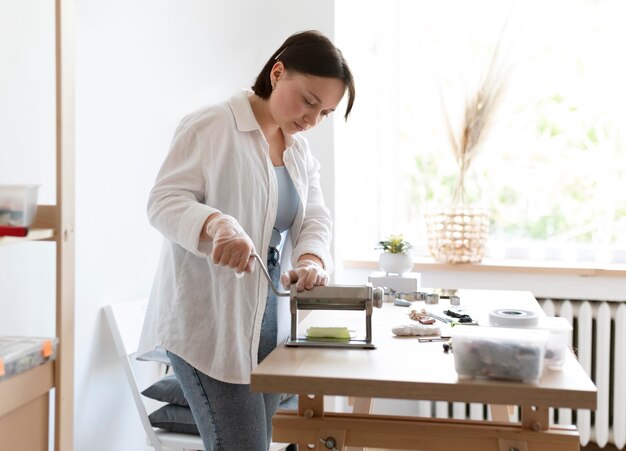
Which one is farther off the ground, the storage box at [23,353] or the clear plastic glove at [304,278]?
the clear plastic glove at [304,278]

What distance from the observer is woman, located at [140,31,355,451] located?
158cm

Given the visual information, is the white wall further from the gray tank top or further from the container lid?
the container lid

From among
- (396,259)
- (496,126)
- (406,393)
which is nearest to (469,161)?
(496,126)

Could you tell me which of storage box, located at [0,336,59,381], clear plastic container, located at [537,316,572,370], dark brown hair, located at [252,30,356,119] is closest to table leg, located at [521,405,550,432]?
clear plastic container, located at [537,316,572,370]

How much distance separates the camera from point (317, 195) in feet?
6.45

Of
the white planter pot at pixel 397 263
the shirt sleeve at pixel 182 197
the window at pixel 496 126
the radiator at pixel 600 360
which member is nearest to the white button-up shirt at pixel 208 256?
the shirt sleeve at pixel 182 197

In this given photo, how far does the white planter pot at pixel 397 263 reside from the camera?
2473 mm

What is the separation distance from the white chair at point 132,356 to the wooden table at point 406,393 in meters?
0.67

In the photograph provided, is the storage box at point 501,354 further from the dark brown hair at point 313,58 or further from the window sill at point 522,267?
the window sill at point 522,267

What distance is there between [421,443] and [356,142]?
2.07m

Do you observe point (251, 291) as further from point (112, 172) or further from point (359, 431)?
point (112, 172)

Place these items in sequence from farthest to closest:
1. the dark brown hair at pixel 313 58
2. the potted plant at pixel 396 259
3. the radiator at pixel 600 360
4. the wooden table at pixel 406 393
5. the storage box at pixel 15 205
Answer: the radiator at pixel 600 360 → the potted plant at pixel 396 259 → the dark brown hair at pixel 313 58 → the storage box at pixel 15 205 → the wooden table at pixel 406 393

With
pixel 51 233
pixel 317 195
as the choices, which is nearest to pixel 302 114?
pixel 317 195

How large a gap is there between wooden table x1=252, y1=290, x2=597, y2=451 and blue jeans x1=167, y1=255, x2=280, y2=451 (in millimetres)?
62
